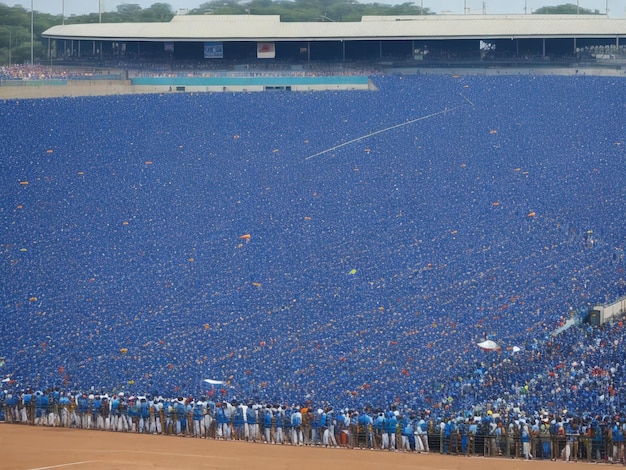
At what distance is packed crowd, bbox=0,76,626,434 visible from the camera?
1171 inches

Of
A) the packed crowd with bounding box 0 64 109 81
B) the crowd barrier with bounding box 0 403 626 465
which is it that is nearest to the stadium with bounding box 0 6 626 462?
the crowd barrier with bounding box 0 403 626 465

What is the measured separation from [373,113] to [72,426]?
3525 centimetres

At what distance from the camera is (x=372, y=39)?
71562 mm

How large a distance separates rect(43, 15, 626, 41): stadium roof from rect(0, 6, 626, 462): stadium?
0.25 meters

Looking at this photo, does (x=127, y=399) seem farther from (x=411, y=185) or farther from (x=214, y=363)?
(x=411, y=185)

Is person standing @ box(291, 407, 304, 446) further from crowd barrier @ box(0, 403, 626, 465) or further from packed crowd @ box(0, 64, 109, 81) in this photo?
packed crowd @ box(0, 64, 109, 81)

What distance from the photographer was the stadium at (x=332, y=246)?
27.9 m

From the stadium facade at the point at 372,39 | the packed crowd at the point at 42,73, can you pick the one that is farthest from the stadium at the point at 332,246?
the packed crowd at the point at 42,73

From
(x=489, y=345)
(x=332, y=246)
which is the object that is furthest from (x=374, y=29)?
(x=489, y=345)

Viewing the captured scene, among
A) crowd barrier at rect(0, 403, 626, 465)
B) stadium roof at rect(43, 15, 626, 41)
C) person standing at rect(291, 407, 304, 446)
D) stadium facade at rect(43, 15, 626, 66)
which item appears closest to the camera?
crowd barrier at rect(0, 403, 626, 465)

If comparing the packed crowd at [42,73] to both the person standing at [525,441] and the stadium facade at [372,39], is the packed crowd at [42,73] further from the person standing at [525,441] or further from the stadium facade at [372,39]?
the person standing at [525,441]

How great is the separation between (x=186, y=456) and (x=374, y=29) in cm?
4949

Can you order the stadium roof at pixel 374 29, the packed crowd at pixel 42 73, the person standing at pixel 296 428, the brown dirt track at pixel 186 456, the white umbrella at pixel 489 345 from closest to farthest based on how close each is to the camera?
the brown dirt track at pixel 186 456 < the person standing at pixel 296 428 < the white umbrella at pixel 489 345 < the packed crowd at pixel 42 73 < the stadium roof at pixel 374 29

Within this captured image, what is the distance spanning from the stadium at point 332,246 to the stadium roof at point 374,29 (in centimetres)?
25
